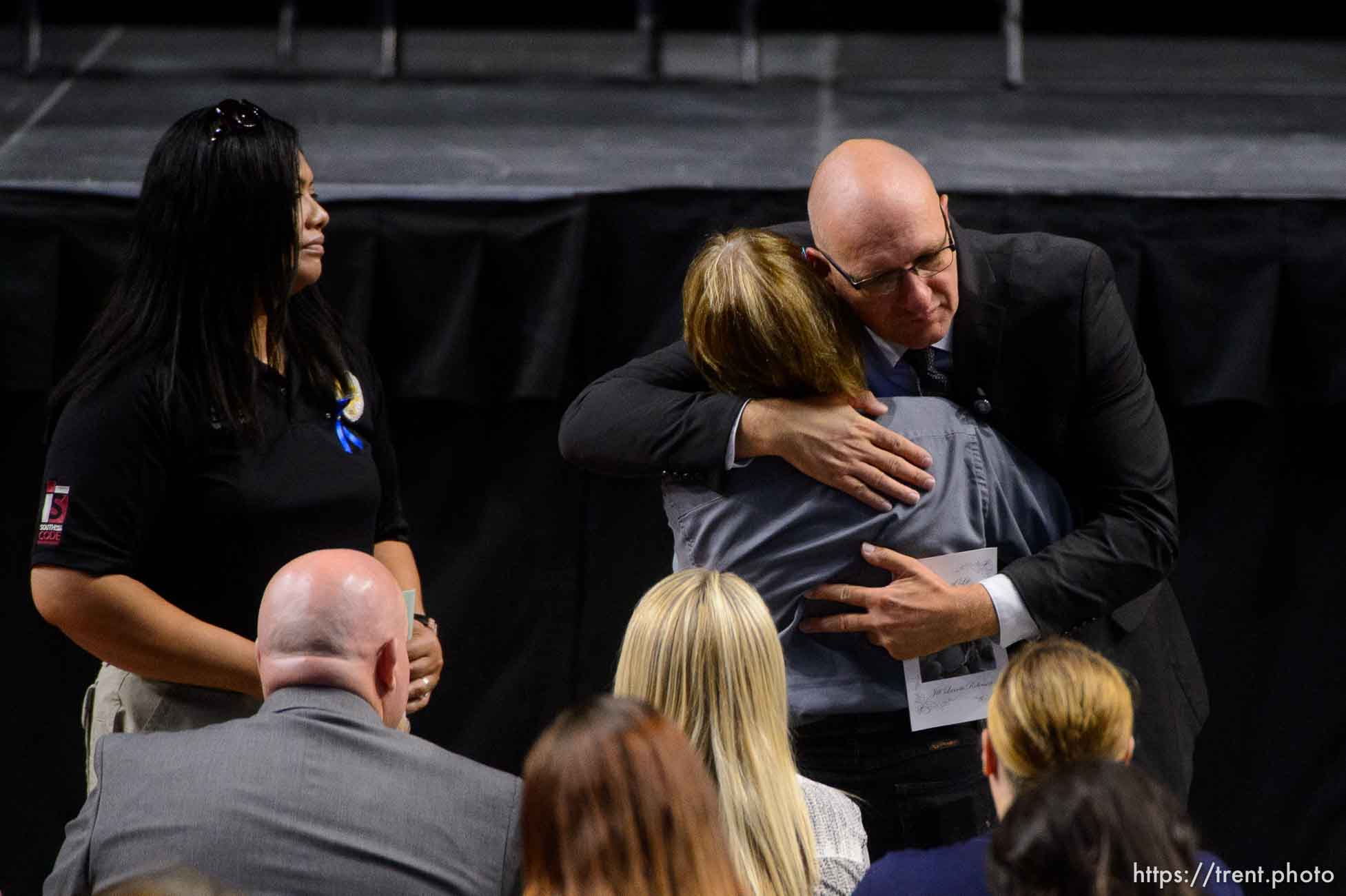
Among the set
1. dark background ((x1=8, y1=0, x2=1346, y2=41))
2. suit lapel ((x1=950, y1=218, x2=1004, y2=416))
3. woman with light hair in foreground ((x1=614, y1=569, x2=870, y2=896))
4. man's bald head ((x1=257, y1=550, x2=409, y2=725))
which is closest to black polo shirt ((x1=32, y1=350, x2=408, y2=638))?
man's bald head ((x1=257, y1=550, x2=409, y2=725))

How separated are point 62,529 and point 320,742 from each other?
0.57 metres

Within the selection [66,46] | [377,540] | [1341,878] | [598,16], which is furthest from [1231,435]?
[66,46]

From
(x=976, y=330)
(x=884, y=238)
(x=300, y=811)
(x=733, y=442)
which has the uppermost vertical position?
(x=884, y=238)

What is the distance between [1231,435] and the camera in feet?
10.5

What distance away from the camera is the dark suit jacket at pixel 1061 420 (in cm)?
202

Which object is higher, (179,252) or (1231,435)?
(179,252)

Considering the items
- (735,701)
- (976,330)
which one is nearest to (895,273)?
(976,330)

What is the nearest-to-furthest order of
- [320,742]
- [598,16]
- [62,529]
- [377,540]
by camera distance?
[320,742] → [62,529] → [377,540] → [598,16]

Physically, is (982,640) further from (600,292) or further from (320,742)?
(600,292)

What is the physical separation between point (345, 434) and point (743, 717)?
2.52 feet

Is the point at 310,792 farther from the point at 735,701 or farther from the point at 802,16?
the point at 802,16

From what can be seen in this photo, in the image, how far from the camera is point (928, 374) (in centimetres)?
207

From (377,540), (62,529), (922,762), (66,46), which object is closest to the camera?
(62,529)

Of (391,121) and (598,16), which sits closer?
A: (391,121)
